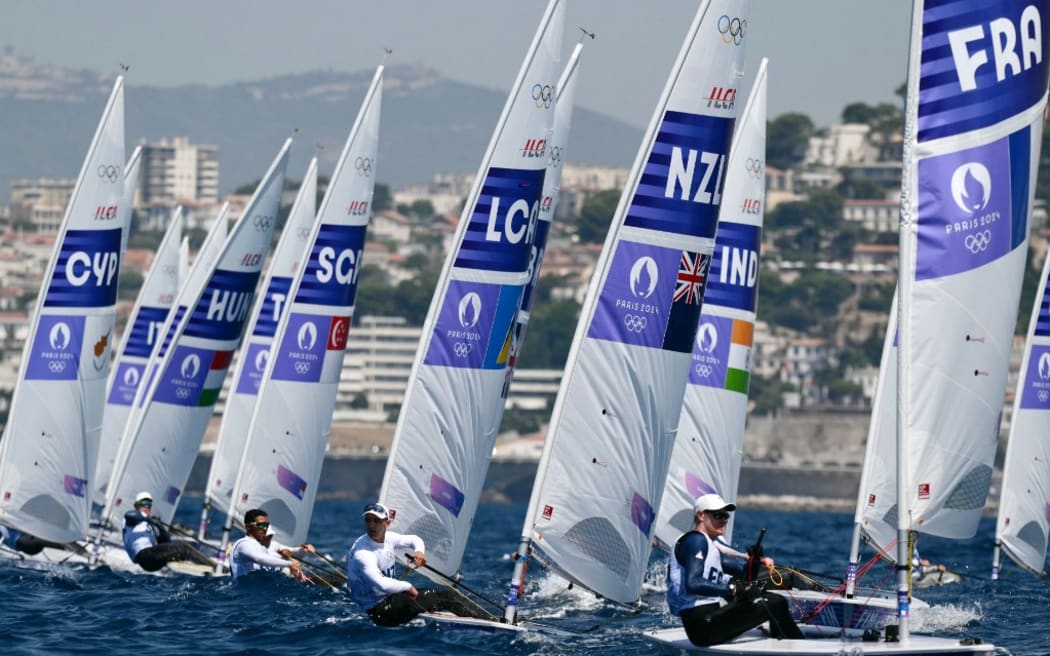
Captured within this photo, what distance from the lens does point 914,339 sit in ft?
52.5

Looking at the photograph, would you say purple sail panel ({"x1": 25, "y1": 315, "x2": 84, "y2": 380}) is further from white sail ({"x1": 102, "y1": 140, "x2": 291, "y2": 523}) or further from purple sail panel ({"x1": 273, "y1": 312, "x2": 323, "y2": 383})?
white sail ({"x1": 102, "y1": 140, "x2": 291, "y2": 523})

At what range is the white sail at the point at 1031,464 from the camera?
28.0 m

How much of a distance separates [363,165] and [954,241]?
37.8 ft

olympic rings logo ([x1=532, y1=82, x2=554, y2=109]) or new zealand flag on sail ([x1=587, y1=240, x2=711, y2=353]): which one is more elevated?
olympic rings logo ([x1=532, y1=82, x2=554, y2=109])

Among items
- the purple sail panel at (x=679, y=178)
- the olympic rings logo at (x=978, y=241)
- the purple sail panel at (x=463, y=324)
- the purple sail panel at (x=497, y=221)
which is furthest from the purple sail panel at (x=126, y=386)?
the olympic rings logo at (x=978, y=241)

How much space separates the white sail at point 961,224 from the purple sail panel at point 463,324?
547 centimetres

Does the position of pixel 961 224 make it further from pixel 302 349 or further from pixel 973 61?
pixel 302 349

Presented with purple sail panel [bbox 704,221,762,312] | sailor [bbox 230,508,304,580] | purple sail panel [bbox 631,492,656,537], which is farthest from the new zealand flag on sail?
purple sail panel [bbox 704,221,762,312]

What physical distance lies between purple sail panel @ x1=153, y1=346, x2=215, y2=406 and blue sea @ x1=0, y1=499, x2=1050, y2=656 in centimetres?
355

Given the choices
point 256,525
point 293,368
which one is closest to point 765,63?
point 293,368

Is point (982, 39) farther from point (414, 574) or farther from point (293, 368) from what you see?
point (414, 574)

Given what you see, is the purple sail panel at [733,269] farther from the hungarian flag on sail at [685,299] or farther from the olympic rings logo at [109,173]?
the olympic rings logo at [109,173]

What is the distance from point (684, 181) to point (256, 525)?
5.92 meters

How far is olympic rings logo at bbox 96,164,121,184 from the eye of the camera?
24.9 meters
